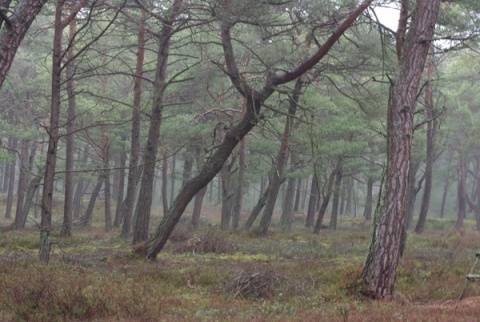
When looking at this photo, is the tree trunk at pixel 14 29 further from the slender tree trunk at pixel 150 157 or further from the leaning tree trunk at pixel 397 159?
the slender tree trunk at pixel 150 157

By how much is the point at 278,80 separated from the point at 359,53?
23.6ft

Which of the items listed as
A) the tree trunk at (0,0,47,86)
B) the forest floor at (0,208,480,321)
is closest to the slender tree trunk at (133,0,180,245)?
the forest floor at (0,208,480,321)

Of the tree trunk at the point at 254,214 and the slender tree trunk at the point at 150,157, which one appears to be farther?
the tree trunk at the point at 254,214

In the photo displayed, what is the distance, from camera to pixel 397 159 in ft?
28.1

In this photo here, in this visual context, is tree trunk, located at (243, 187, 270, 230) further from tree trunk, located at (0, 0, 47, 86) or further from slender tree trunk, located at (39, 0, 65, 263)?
tree trunk, located at (0, 0, 47, 86)

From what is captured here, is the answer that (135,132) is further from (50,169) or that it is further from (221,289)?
(221,289)

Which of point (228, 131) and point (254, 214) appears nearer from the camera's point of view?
point (228, 131)

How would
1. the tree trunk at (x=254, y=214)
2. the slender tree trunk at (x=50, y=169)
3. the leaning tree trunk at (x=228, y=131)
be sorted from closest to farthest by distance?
the slender tree trunk at (x=50, y=169)
the leaning tree trunk at (x=228, y=131)
the tree trunk at (x=254, y=214)

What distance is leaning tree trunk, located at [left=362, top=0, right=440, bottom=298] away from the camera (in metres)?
8.46

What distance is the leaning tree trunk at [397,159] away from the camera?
8461 millimetres

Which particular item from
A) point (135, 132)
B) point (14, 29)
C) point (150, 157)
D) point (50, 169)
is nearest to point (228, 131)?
point (150, 157)

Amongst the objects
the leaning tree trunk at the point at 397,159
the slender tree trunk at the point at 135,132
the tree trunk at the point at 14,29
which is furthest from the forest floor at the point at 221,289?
the slender tree trunk at the point at 135,132

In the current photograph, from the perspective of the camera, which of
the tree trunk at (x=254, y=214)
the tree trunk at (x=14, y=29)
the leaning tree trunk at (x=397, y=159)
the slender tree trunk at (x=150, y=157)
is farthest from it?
the tree trunk at (x=254, y=214)

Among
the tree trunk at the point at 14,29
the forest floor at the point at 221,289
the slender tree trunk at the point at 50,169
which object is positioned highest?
the tree trunk at the point at 14,29
